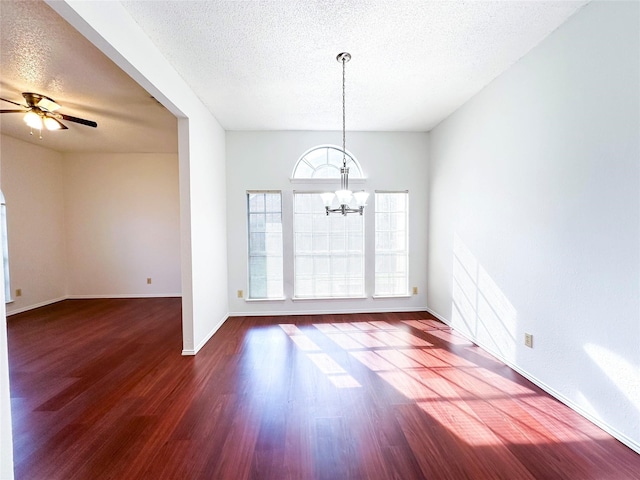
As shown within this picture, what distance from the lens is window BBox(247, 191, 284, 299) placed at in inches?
167

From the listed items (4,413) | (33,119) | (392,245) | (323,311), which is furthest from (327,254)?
(33,119)

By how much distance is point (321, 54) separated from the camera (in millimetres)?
2369

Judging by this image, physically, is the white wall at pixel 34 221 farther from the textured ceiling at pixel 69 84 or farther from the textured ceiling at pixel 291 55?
the textured ceiling at pixel 291 55

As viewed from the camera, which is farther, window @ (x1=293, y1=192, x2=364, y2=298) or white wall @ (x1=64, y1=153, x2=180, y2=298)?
white wall @ (x1=64, y1=153, x2=180, y2=298)

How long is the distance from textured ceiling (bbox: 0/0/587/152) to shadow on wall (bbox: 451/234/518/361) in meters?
2.00

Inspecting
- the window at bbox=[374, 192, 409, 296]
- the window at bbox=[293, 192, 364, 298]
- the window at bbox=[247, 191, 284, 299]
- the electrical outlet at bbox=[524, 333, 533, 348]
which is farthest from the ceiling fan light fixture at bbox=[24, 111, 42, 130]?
the electrical outlet at bbox=[524, 333, 533, 348]

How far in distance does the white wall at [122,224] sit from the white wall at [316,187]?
6.74ft

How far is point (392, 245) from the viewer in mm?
4379

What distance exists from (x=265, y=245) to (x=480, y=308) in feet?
10.1

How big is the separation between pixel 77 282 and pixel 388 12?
6.79 meters

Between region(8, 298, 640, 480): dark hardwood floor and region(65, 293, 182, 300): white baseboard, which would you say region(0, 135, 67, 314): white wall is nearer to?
region(65, 293, 182, 300): white baseboard

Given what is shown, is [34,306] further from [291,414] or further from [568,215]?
[568,215]

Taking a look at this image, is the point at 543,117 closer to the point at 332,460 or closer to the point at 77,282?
the point at 332,460

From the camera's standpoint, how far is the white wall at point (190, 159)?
1774 mm
